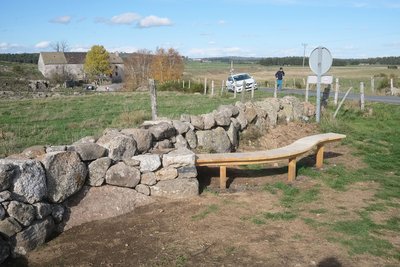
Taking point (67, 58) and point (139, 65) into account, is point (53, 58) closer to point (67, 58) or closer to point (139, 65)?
point (67, 58)

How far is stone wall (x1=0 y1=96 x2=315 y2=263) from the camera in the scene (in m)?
4.54

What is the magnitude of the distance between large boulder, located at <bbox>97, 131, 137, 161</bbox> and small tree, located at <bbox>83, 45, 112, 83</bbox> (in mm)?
80368

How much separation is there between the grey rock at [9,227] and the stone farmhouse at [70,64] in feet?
288

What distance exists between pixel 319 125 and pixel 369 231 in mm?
8014

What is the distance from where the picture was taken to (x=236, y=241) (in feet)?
15.7

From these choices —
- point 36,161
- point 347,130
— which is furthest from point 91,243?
point 347,130

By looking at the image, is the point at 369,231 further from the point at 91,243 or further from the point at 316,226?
the point at 91,243

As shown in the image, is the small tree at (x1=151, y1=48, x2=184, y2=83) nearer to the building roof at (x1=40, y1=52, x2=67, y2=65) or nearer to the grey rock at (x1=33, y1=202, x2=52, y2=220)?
the building roof at (x1=40, y1=52, x2=67, y2=65)

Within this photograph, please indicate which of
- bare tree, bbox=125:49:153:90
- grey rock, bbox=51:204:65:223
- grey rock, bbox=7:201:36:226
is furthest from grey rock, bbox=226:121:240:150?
bare tree, bbox=125:49:153:90

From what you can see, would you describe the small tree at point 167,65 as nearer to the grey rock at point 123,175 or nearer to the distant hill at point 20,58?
the grey rock at point 123,175

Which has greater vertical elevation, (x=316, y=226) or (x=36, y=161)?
(x=36, y=161)

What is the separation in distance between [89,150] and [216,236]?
2.26m

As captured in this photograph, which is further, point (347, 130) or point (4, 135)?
point (347, 130)

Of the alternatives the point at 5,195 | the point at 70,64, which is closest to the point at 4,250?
the point at 5,195
